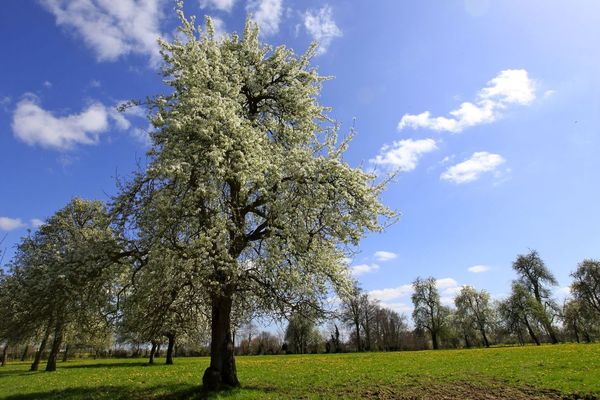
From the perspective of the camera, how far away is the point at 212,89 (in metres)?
16.8

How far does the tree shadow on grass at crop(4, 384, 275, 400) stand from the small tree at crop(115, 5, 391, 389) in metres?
0.88

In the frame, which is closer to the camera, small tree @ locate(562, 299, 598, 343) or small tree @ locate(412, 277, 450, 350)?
small tree @ locate(562, 299, 598, 343)

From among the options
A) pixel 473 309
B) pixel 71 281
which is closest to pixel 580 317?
pixel 473 309

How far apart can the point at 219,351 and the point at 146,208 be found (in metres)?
7.16

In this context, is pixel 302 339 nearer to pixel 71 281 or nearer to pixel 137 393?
pixel 137 393

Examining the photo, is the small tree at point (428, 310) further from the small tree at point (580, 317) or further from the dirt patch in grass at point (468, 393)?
the dirt patch in grass at point (468, 393)

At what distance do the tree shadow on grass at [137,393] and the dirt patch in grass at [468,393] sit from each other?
528 cm

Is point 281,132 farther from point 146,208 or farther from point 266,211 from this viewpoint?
point 146,208

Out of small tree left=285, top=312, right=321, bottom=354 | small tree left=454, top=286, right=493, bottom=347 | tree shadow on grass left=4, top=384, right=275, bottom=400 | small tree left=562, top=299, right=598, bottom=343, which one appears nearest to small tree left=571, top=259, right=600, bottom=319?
small tree left=562, top=299, right=598, bottom=343

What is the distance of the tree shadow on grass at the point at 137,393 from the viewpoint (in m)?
16.0

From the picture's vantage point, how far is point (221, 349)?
1711 centimetres

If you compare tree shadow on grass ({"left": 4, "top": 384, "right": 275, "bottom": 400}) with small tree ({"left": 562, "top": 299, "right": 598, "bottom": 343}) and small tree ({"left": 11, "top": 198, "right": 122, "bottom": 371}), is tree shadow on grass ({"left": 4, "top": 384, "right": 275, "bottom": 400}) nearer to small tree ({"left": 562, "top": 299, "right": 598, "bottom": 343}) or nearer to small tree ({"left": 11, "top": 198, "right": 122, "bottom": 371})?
small tree ({"left": 11, "top": 198, "right": 122, "bottom": 371})

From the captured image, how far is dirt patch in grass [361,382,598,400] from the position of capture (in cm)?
1527

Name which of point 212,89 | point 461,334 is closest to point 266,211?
point 212,89
